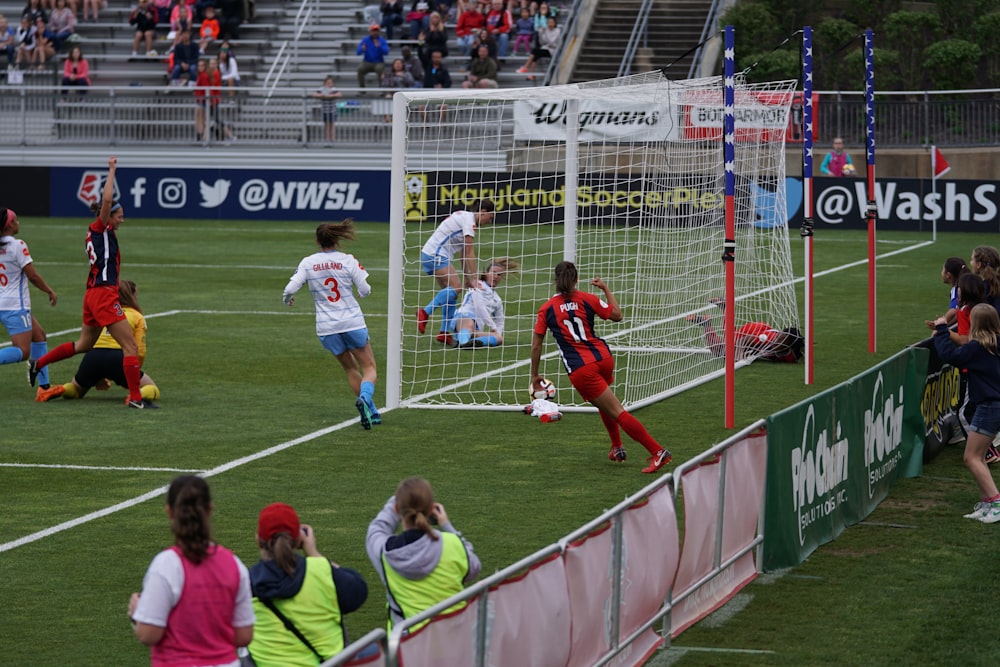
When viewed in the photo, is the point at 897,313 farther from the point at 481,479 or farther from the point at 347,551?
the point at 347,551

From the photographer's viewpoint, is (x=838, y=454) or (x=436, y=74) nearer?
(x=838, y=454)

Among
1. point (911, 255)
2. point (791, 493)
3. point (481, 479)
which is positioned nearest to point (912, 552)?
point (791, 493)

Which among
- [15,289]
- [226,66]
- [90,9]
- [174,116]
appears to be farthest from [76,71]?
[15,289]

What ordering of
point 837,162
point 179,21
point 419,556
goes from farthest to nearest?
1. point 179,21
2. point 837,162
3. point 419,556

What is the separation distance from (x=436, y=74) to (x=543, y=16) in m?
4.20

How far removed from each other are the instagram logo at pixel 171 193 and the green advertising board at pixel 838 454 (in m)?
31.1

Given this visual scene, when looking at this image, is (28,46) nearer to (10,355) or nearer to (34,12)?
(34,12)

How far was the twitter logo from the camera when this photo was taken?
1620 inches

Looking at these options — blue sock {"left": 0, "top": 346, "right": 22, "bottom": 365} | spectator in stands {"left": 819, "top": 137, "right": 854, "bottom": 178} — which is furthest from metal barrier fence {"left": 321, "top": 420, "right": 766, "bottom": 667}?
spectator in stands {"left": 819, "top": 137, "right": 854, "bottom": 178}

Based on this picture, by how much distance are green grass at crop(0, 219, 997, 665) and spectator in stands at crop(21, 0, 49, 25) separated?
26.2 metres

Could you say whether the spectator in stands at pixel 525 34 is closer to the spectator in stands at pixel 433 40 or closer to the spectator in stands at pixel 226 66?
the spectator in stands at pixel 433 40

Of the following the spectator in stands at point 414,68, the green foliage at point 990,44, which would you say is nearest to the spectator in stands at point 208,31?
the spectator in stands at point 414,68

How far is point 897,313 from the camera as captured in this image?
2320 cm

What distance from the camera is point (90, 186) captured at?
1622 inches
